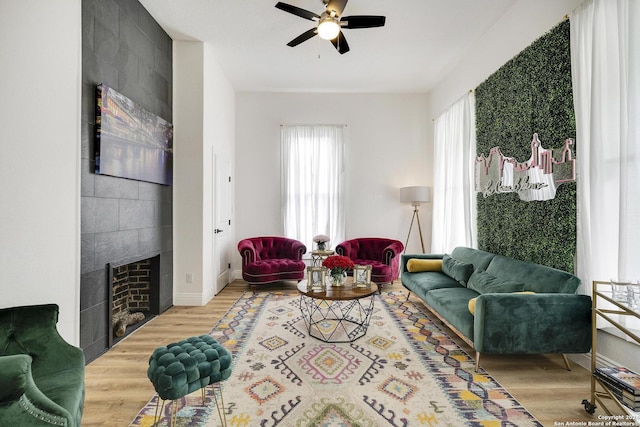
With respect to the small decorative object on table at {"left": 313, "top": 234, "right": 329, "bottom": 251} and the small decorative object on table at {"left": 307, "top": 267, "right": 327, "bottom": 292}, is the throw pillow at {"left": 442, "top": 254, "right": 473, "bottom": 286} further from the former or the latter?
the small decorative object on table at {"left": 313, "top": 234, "right": 329, "bottom": 251}

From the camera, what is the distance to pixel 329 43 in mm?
4102

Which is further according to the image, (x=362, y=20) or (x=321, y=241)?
(x=321, y=241)

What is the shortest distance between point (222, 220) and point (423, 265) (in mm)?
3215

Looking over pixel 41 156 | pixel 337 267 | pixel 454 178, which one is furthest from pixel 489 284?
pixel 41 156

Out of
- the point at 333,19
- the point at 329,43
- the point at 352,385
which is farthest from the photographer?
the point at 329,43

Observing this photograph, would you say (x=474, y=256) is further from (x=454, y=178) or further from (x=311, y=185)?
(x=311, y=185)

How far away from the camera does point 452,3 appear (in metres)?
3.33

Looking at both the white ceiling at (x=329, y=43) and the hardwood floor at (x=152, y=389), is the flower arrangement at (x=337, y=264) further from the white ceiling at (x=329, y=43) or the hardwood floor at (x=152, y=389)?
the white ceiling at (x=329, y=43)

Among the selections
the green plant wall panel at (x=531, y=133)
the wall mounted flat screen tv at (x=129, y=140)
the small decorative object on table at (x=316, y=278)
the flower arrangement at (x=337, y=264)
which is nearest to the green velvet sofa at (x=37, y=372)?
the wall mounted flat screen tv at (x=129, y=140)

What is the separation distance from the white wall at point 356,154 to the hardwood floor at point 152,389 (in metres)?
2.89

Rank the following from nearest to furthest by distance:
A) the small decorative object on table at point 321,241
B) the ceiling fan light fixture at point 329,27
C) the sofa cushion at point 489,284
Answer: the sofa cushion at point 489,284
the ceiling fan light fixture at point 329,27
the small decorative object on table at point 321,241

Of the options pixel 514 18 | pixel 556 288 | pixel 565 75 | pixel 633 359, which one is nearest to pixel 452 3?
pixel 514 18

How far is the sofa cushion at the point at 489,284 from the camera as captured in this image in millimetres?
2704

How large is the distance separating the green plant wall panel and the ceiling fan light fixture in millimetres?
1971
